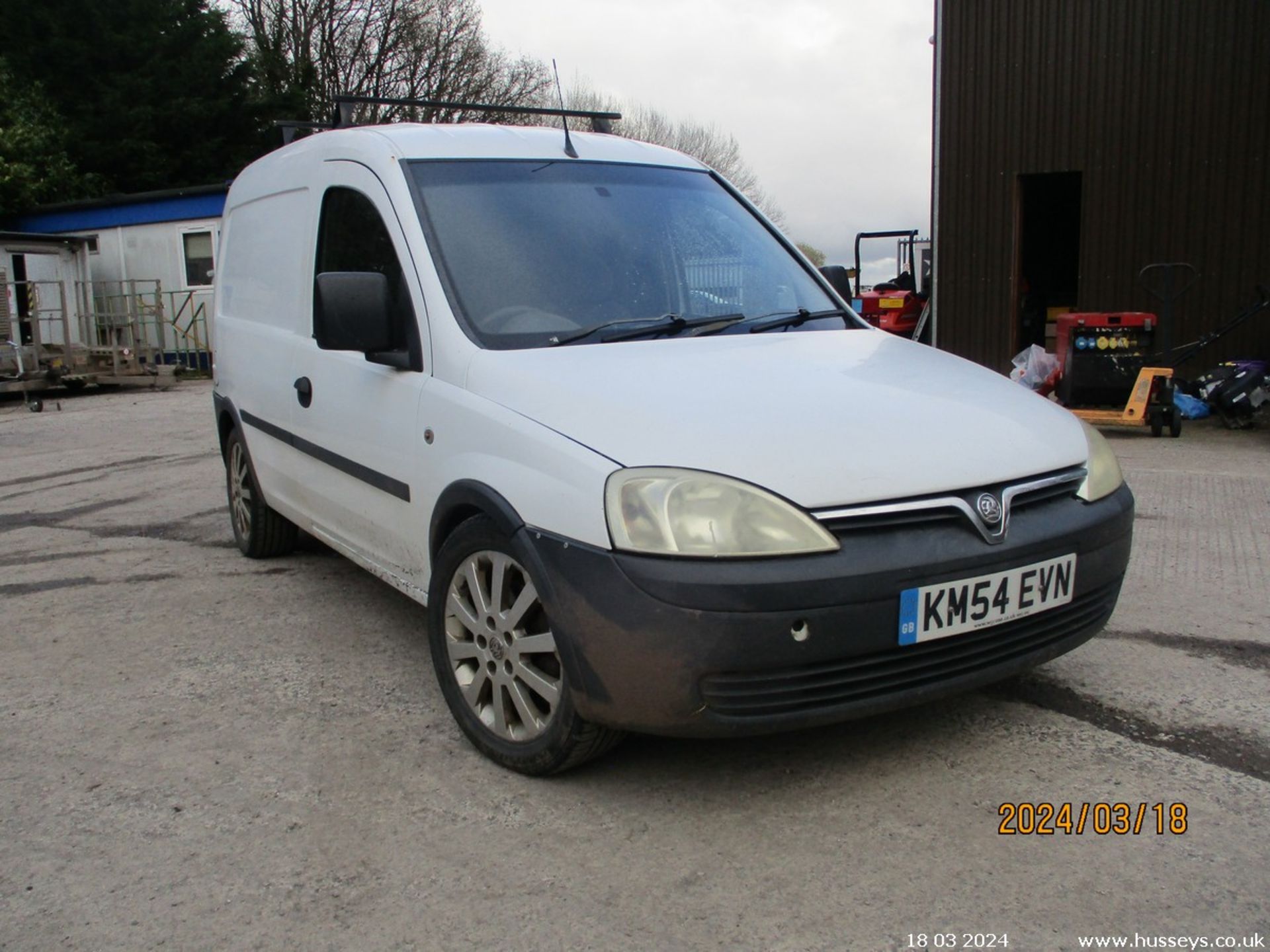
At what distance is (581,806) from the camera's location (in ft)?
9.40

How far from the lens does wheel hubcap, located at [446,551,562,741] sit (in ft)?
9.51

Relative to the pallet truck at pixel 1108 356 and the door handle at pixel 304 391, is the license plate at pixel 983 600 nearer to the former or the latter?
the door handle at pixel 304 391

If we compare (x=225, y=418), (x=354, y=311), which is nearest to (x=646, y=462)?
(x=354, y=311)

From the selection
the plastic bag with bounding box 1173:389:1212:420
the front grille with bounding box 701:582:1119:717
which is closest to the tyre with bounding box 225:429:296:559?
the front grille with bounding box 701:582:1119:717

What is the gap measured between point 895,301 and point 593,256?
45.2 ft

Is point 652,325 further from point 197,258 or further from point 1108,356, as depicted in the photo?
point 197,258

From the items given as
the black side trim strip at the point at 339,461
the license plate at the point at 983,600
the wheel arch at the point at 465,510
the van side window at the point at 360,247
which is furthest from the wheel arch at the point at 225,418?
the license plate at the point at 983,600

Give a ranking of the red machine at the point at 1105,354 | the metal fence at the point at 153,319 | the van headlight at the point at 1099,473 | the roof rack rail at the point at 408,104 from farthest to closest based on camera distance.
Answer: the metal fence at the point at 153,319
the red machine at the point at 1105,354
the roof rack rail at the point at 408,104
the van headlight at the point at 1099,473

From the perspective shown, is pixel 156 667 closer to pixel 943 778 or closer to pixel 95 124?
pixel 943 778

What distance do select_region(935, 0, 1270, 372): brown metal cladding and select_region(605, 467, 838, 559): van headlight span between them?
36.0ft

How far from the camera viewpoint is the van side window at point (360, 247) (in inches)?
139

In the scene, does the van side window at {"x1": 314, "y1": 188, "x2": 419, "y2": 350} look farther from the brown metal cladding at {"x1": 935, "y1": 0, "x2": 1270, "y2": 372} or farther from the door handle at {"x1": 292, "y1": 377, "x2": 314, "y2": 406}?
the brown metal cladding at {"x1": 935, "y1": 0, "x2": 1270, "y2": 372}
